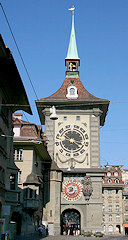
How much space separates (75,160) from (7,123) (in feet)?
74.5

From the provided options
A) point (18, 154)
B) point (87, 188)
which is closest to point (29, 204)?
point (18, 154)

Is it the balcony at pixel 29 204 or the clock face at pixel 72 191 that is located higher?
the clock face at pixel 72 191

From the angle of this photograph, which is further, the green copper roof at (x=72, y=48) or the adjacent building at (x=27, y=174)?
the green copper roof at (x=72, y=48)

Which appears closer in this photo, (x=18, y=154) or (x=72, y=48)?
(x=18, y=154)

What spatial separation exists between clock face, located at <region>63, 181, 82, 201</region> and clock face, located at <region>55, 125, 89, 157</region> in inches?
152

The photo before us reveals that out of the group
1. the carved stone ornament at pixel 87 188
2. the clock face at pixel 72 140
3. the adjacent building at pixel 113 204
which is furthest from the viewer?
the adjacent building at pixel 113 204

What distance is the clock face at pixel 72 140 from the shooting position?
47.0 metres

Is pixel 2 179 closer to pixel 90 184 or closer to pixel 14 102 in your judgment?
pixel 14 102

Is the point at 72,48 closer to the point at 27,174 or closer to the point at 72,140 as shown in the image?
the point at 72,140

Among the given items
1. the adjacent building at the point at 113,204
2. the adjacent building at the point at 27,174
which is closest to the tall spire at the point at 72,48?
the adjacent building at the point at 27,174

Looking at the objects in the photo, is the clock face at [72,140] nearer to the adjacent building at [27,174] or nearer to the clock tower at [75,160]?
the clock tower at [75,160]

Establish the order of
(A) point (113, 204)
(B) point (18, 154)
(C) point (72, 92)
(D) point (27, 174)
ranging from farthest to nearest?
(A) point (113, 204) < (C) point (72, 92) < (B) point (18, 154) < (D) point (27, 174)

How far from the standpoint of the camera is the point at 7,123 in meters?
25.0

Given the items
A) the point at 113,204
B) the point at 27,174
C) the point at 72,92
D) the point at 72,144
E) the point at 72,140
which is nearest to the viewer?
the point at 27,174
